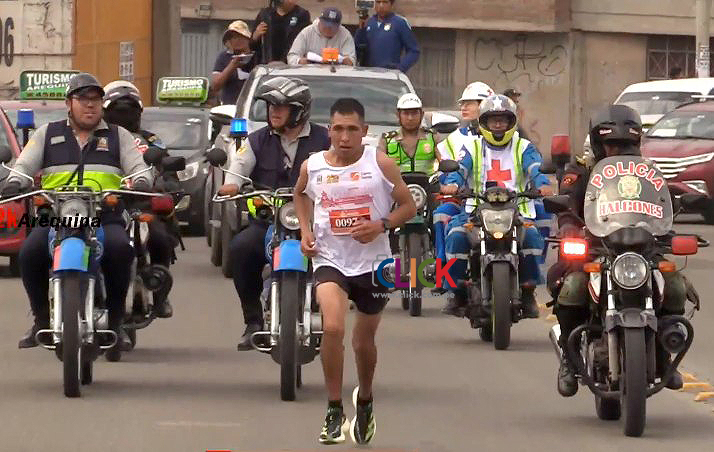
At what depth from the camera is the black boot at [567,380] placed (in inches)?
444

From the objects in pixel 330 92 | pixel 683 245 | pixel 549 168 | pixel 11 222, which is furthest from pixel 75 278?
pixel 330 92

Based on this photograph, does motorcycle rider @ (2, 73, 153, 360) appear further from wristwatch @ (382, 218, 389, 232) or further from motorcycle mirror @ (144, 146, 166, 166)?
wristwatch @ (382, 218, 389, 232)

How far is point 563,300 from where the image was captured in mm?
11211

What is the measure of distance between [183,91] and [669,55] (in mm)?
23213

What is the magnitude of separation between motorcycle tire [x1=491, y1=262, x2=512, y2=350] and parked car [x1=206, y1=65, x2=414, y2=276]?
525cm

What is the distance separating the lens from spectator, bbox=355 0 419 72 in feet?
78.4

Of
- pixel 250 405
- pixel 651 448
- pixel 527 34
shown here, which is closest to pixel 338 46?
pixel 250 405

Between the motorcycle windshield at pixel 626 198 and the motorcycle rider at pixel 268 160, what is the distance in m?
2.29

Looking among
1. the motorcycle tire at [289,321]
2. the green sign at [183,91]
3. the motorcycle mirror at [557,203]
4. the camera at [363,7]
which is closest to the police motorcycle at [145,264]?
the motorcycle tire at [289,321]

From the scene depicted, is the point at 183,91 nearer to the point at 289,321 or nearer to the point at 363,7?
the point at 363,7

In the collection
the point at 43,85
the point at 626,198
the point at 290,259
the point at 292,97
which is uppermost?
the point at 43,85

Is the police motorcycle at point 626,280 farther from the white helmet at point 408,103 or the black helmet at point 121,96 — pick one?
the white helmet at point 408,103

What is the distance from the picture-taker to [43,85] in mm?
26078

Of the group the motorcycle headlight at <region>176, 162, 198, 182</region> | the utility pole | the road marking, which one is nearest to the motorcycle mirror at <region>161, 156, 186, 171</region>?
the road marking
